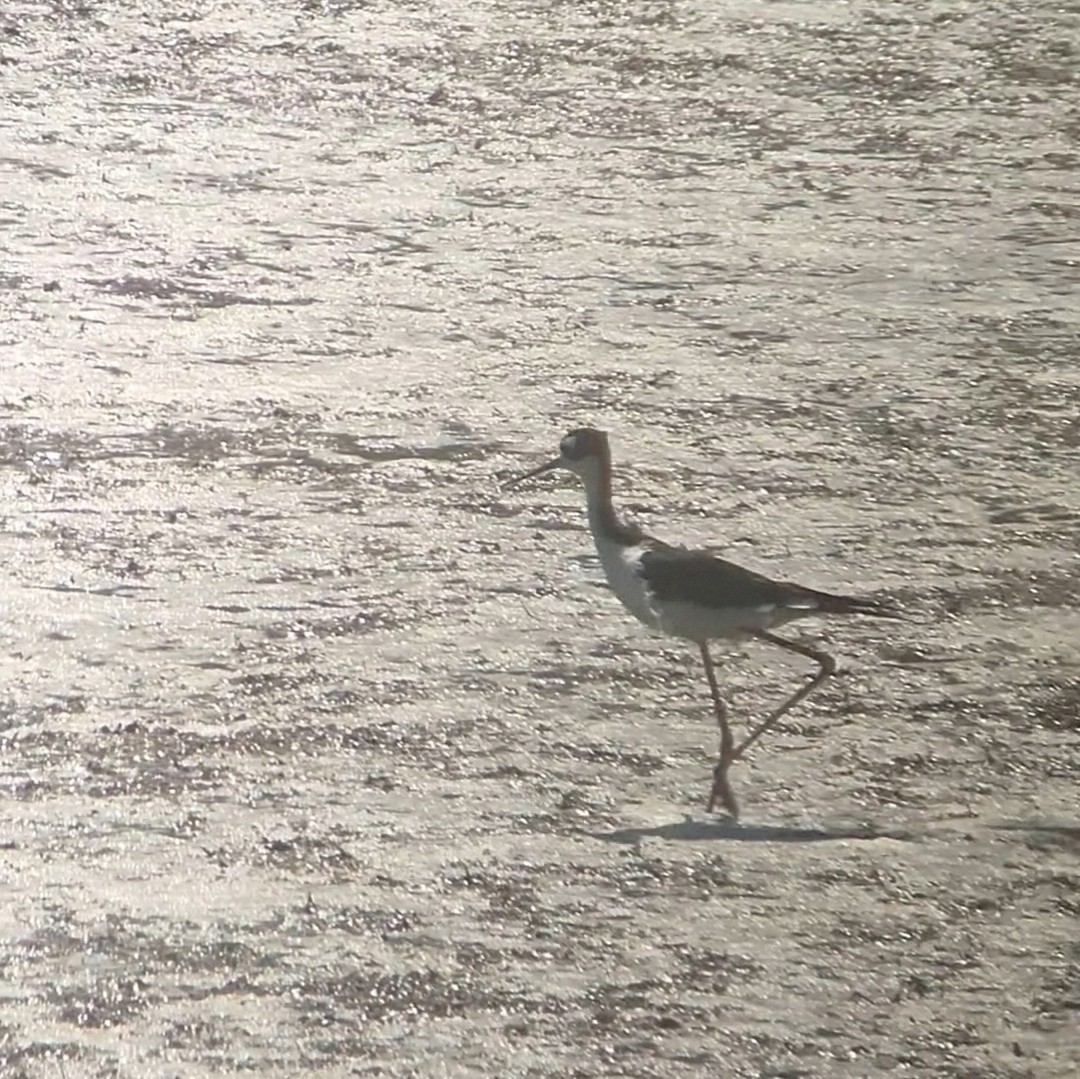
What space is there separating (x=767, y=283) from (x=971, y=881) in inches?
94.7

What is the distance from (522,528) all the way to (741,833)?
1.14 meters

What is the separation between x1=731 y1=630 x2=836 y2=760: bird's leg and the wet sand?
0.18 ft

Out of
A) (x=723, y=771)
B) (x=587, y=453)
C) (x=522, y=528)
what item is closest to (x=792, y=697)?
(x=723, y=771)

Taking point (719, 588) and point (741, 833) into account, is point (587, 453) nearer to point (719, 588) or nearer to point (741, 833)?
point (719, 588)

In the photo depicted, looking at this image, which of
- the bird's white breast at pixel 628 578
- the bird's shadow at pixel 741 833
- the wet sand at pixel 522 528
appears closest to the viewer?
the wet sand at pixel 522 528

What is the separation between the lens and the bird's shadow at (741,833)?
Answer: 3.07 meters

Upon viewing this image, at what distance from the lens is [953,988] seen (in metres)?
2.75

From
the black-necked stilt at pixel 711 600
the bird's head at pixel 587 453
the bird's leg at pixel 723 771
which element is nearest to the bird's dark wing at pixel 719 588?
the black-necked stilt at pixel 711 600

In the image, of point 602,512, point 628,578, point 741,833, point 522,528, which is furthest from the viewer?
point 522,528

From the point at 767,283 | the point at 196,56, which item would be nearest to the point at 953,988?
the point at 767,283

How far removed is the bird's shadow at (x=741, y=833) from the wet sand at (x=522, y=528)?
0.04ft

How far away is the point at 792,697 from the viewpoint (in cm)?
343

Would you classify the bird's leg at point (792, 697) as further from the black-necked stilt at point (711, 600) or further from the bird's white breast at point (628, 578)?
the bird's white breast at point (628, 578)

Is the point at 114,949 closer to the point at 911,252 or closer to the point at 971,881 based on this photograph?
the point at 971,881
